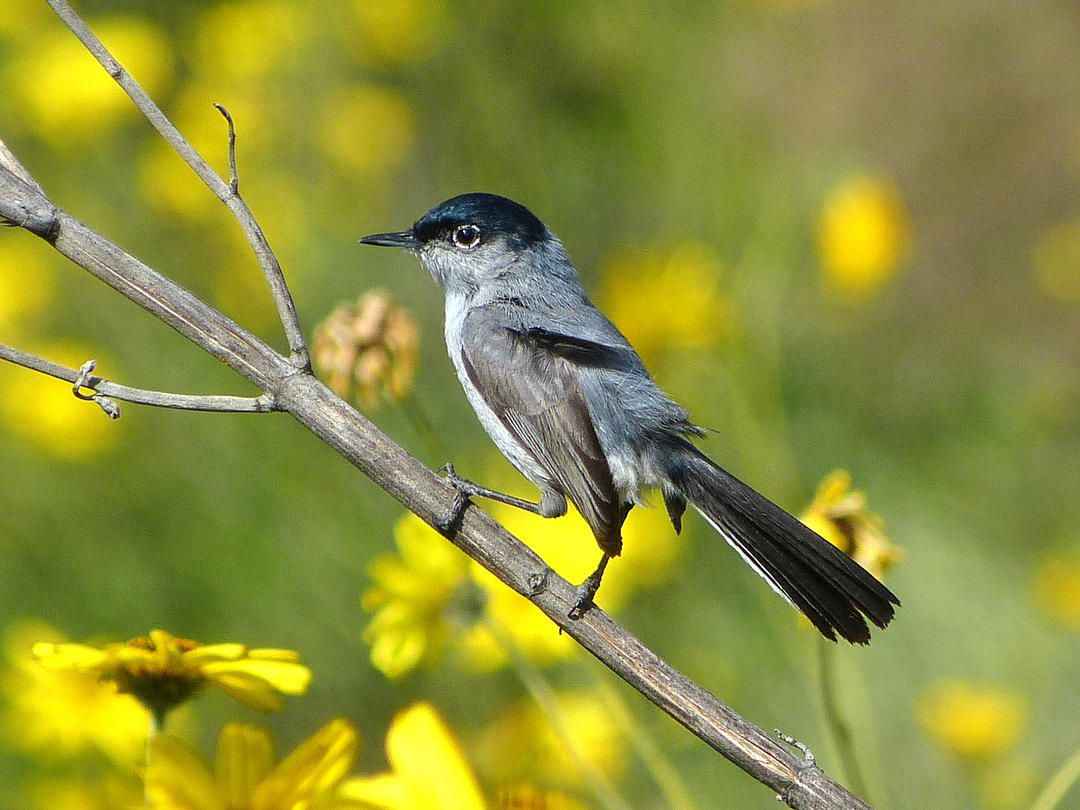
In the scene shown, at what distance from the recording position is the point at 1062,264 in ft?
21.9

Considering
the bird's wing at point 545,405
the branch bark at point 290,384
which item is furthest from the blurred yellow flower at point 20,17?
the branch bark at point 290,384

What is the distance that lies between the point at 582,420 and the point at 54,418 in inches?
126

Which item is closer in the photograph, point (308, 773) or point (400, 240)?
point (308, 773)

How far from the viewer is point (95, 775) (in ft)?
12.1

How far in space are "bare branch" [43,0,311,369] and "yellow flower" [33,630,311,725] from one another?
17.9 inches

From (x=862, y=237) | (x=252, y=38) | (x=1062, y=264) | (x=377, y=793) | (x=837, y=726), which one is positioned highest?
(x=1062, y=264)

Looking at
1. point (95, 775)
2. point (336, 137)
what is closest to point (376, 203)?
point (336, 137)

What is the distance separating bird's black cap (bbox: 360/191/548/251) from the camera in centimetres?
318

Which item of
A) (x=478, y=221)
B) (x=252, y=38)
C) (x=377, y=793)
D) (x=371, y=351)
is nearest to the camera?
(x=377, y=793)

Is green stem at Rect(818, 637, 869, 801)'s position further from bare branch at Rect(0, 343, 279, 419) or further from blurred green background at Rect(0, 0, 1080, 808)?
blurred green background at Rect(0, 0, 1080, 808)

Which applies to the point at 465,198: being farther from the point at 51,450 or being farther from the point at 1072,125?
the point at 1072,125

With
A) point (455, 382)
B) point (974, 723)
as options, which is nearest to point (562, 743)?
point (974, 723)

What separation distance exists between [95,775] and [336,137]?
3.38 m

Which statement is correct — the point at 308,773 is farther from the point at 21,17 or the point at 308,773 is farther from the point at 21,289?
the point at 21,17
